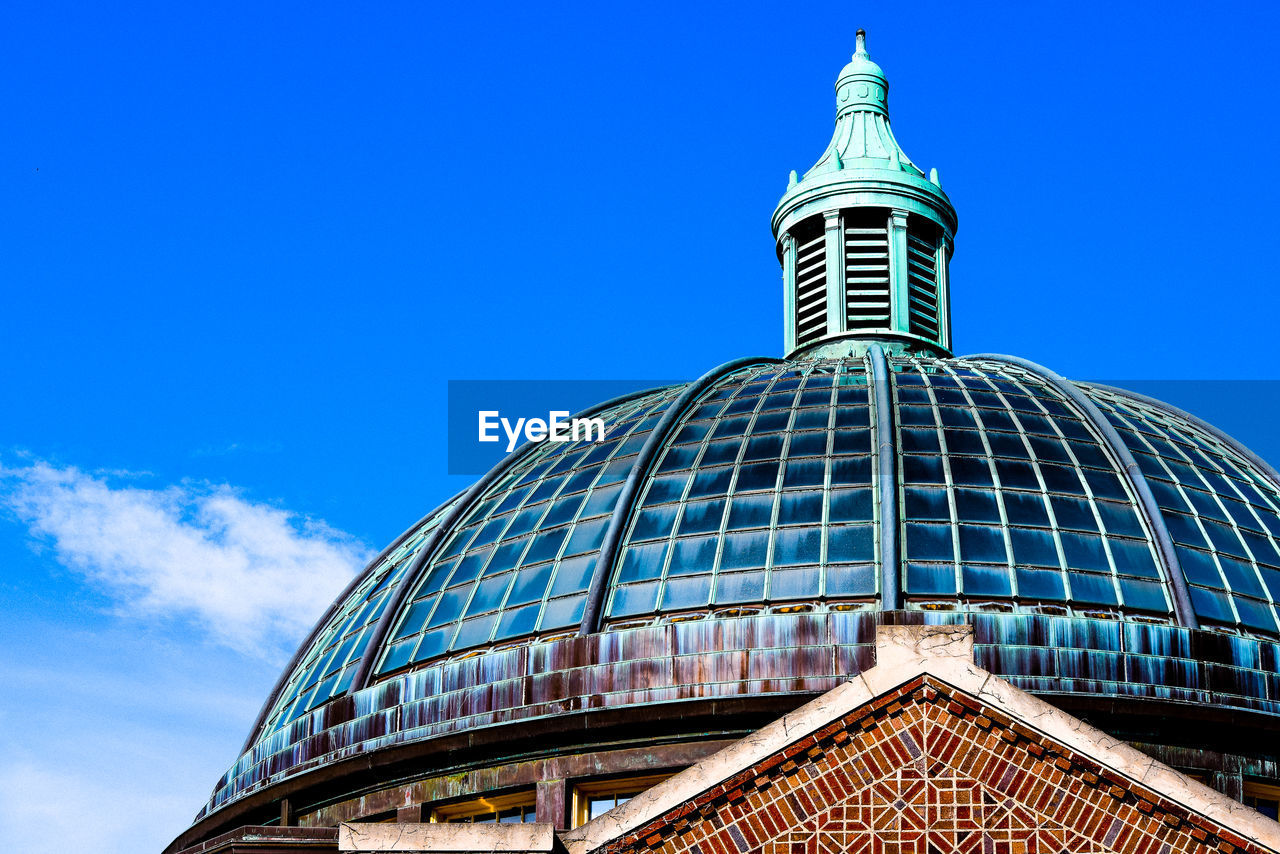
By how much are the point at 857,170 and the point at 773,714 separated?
21086 mm

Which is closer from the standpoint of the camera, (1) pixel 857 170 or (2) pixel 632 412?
(2) pixel 632 412

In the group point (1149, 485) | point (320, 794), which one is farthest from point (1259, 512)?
point (320, 794)

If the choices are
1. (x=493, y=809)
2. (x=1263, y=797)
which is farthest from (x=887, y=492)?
(x=493, y=809)

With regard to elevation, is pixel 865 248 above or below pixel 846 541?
above

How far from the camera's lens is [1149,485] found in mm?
34438

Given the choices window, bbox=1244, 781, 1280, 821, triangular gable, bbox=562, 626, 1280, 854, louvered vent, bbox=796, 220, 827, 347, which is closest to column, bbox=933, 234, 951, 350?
louvered vent, bbox=796, 220, 827, 347

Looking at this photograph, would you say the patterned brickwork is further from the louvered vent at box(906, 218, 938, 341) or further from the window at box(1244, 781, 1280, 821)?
the louvered vent at box(906, 218, 938, 341)

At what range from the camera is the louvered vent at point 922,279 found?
46.6 meters

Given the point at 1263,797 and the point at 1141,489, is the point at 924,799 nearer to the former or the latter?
the point at 1263,797

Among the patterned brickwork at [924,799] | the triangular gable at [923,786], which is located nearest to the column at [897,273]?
the triangular gable at [923,786]

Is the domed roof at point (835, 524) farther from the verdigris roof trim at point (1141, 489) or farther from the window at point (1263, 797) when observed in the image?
the window at point (1263, 797)

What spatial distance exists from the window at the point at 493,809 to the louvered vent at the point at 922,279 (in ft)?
60.1

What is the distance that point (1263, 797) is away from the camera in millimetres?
30094

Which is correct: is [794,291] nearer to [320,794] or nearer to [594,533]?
[594,533]
